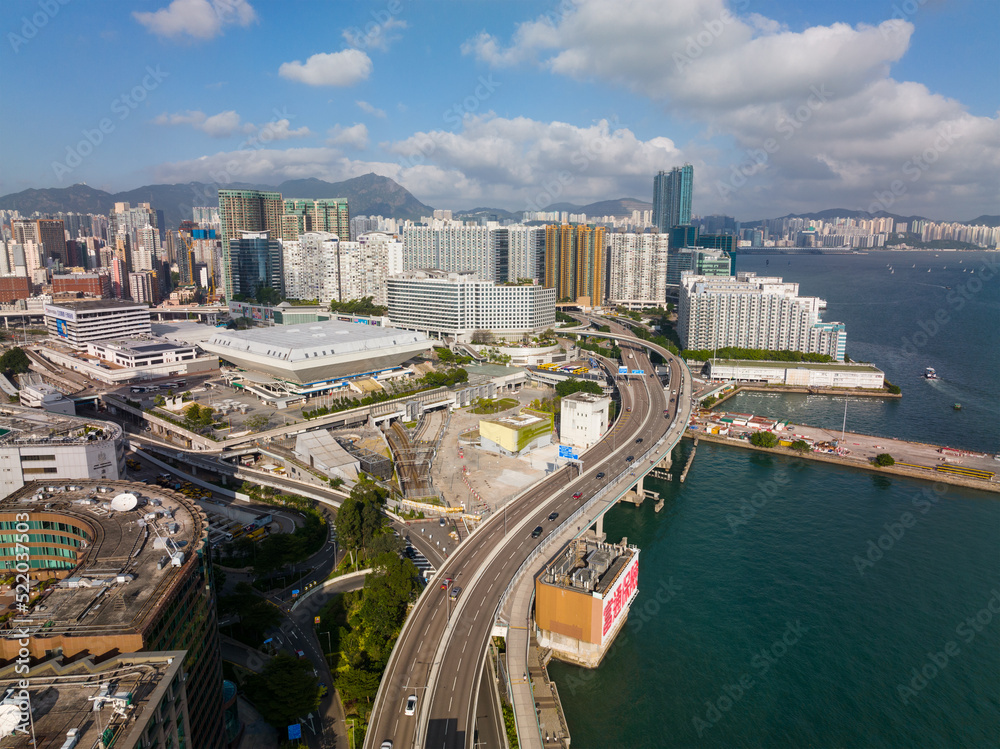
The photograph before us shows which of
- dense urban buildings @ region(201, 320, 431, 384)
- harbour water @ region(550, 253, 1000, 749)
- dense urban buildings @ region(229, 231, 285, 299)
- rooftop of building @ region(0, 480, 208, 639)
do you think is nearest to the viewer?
rooftop of building @ region(0, 480, 208, 639)

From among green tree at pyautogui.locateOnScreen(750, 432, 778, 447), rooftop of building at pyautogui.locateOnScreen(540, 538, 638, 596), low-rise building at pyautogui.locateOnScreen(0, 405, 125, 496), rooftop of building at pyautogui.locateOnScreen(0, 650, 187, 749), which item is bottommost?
green tree at pyautogui.locateOnScreen(750, 432, 778, 447)

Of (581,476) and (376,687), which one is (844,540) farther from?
(376,687)

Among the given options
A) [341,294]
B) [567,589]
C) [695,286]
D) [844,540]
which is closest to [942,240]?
[695,286]

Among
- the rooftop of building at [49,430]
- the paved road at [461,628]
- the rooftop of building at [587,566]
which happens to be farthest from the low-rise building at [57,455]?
the rooftop of building at [587,566]

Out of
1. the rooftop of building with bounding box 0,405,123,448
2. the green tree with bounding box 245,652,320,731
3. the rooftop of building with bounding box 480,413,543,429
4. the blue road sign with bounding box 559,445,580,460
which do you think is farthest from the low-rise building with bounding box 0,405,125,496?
the blue road sign with bounding box 559,445,580,460

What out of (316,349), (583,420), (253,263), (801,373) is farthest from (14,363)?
(801,373)

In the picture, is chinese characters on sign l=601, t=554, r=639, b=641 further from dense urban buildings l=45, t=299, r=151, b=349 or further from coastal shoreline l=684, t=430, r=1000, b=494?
dense urban buildings l=45, t=299, r=151, b=349

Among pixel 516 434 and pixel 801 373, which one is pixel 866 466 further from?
pixel 516 434
